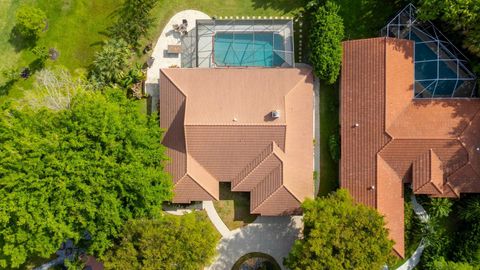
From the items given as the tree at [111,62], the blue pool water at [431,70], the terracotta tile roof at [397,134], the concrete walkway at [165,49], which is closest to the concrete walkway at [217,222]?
the concrete walkway at [165,49]

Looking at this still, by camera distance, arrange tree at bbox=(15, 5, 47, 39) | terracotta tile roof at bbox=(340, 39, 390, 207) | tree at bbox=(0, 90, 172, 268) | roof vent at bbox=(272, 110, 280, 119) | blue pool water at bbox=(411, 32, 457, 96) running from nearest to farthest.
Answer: tree at bbox=(0, 90, 172, 268), roof vent at bbox=(272, 110, 280, 119), terracotta tile roof at bbox=(340, 39, 390, 207), blue pool water at bbox=(411, 32, 457, 96), tree at bbox=(15, 5, 47, 39)

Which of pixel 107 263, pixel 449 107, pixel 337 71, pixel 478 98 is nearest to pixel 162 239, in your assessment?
pixel 107 263

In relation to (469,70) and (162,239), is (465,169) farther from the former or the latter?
(162,239)

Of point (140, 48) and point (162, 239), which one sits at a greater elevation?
point (140, 48)

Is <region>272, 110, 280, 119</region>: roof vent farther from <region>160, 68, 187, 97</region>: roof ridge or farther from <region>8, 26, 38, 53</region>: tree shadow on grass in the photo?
<region>8, 26, 38, 53</region>: tree shadow on grass

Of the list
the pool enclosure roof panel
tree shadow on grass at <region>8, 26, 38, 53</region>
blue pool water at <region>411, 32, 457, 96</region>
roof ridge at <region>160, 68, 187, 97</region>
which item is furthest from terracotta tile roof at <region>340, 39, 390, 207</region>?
tree shadow on grass at <region>8, 26, 38, 53</region>

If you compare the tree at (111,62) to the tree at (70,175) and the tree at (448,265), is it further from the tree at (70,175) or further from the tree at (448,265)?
the tree at (448,265)
